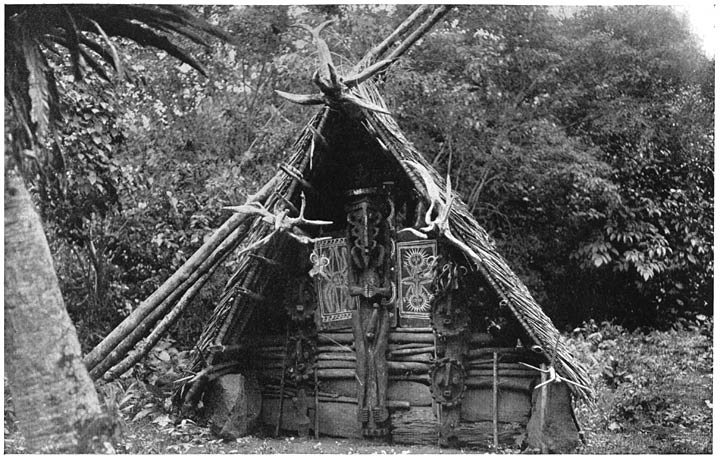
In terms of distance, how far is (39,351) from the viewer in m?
4.73

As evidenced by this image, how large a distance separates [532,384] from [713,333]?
4.53 ft

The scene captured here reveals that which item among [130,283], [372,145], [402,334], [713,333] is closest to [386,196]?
[372,145]

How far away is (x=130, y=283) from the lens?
861 centimetres

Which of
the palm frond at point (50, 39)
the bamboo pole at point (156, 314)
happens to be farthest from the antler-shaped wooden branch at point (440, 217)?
the palm frond at point (50, 39)

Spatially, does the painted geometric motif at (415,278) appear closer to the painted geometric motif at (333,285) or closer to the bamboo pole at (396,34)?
the painted geometric motif at (333,285)

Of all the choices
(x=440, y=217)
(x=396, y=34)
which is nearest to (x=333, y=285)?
(x=440, y=217)

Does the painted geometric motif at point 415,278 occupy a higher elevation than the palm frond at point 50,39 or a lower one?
lower

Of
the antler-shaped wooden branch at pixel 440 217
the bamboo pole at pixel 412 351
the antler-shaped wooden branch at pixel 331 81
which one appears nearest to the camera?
the antler-shaped wooden branch at pixel 440 217

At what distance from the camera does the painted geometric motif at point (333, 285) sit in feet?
22.3

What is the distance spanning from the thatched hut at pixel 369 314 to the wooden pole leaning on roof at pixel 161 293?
20 centimetres

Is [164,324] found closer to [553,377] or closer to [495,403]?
[495,403]

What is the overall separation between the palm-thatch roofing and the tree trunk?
1793 millimetres

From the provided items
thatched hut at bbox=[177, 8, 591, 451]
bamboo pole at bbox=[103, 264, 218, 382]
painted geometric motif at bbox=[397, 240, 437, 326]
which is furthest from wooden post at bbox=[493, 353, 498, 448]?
bamboo pole at bbox=[103, 264, 218, 382]

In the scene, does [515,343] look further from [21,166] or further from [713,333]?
[21,166]
